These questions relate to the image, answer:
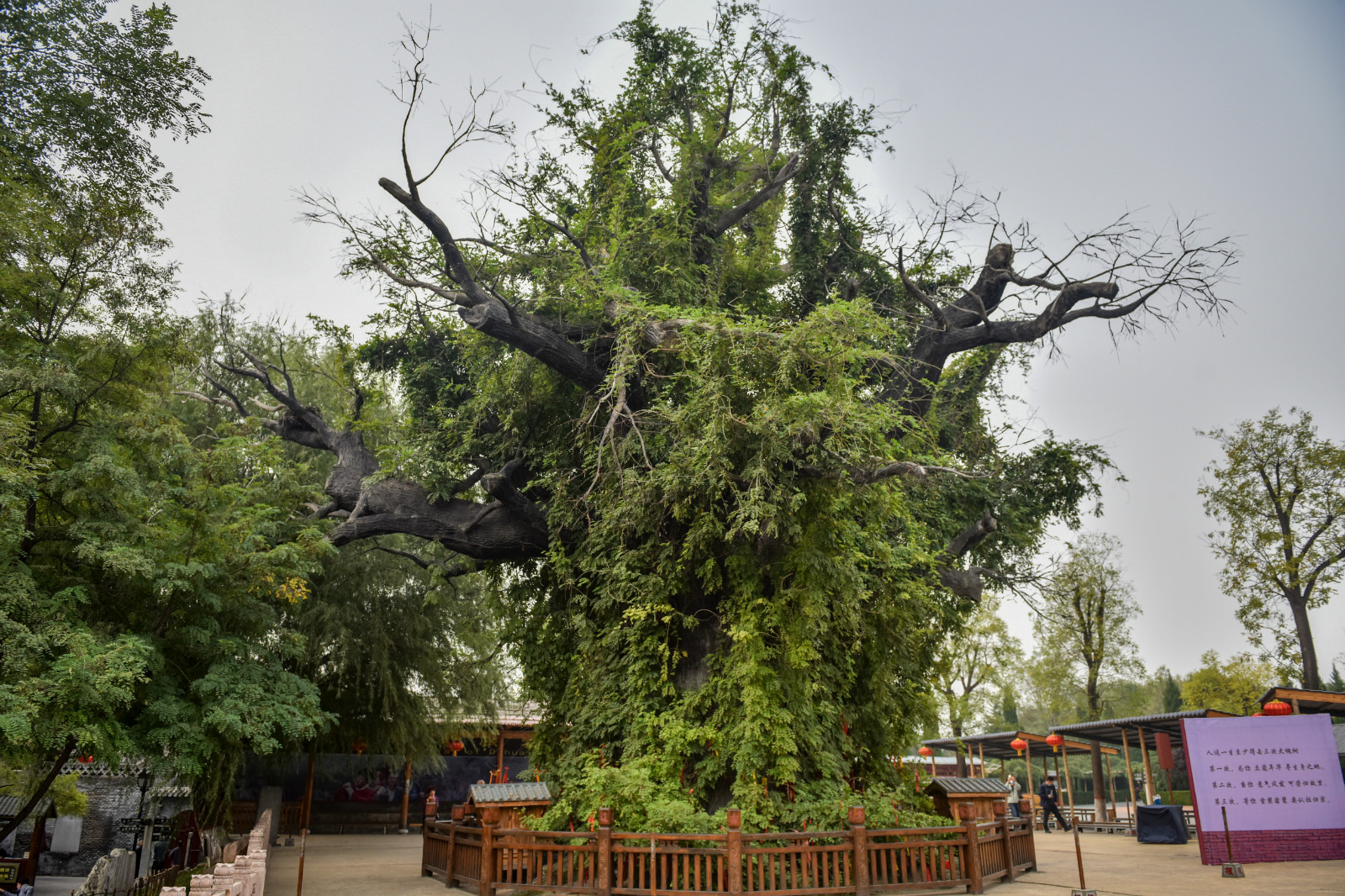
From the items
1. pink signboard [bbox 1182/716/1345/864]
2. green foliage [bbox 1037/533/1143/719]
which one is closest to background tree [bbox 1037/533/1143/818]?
green foliage [bbox 1037/533/1143/719]

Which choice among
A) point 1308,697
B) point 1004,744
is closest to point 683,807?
point 1308,697

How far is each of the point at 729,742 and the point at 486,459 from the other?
6647mm

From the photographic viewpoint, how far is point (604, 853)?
28.1ft

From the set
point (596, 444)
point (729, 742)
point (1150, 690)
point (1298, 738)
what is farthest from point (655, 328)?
point (1150, 690)

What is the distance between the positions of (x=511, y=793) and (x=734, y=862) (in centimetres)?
384

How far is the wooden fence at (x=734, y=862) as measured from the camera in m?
8.34

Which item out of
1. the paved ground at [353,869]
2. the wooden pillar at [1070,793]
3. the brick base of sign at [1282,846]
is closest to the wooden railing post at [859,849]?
the wooden pillar at [1070,793]

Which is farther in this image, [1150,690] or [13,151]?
[1150,690]

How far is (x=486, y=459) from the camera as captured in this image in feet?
46.0

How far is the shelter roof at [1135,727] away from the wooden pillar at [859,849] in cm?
1027

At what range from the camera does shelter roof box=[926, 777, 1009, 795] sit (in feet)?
36.9

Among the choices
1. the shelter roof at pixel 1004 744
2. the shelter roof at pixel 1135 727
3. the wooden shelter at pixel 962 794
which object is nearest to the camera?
the wooden shelter at pixel 962 794

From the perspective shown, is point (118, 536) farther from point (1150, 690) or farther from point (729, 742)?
point (1150, 690)

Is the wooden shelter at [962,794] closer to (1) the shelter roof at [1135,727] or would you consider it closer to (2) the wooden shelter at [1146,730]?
(1) the shelter roof at [1135,727]
